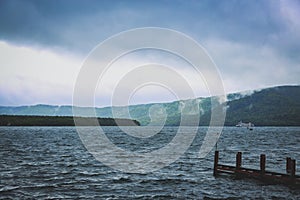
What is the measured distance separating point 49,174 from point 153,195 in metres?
14.0

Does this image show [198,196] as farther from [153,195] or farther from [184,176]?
[184,176]

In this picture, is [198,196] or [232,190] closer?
[198,196]

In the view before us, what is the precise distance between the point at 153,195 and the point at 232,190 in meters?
7.20

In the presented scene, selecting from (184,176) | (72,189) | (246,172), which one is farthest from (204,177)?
(72,189)

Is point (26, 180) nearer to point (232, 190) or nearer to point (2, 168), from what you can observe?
point (2, 168)

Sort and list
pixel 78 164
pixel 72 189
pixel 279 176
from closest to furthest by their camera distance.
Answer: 1. pixel 72 189
2. pixel 279 176
3. pixel 78 164

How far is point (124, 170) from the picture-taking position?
39250mm

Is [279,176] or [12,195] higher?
[279,176]

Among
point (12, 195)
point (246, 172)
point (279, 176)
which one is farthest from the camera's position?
point (246, 172)

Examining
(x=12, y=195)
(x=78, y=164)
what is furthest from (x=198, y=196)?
(x=78, y=164)

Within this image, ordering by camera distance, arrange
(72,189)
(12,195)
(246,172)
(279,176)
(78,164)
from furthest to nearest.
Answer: (78,164)
(246,172)
(279,176)
(72,189)
(12,195)

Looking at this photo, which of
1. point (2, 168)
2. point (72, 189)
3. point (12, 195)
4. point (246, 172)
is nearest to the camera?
point (12, 195)

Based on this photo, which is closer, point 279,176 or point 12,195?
point 12,195

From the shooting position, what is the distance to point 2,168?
38.8 meters
